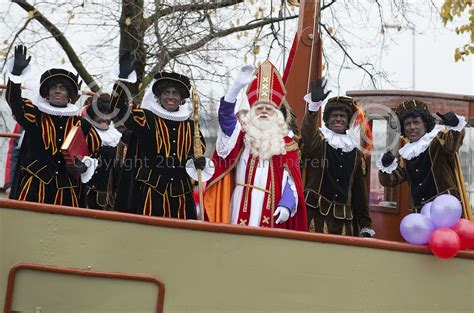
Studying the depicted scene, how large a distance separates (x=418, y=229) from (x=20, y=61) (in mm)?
2667

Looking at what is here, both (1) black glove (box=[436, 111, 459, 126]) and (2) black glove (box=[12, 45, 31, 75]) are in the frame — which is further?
(1) black glove (box=[436, 111, 459, 126])

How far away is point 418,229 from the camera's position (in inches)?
187

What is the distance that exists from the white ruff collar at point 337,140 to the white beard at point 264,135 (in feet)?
1.30

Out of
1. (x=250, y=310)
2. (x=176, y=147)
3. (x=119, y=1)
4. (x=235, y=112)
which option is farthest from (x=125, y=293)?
(x=119, y=1)

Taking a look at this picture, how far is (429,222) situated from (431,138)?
2.98 ft

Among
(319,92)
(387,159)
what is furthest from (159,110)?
(387,159)

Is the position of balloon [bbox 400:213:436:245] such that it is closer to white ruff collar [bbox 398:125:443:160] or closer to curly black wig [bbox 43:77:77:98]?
white ruff collar [bbox 398:125:443:160]

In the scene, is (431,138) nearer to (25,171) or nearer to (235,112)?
(235,112)

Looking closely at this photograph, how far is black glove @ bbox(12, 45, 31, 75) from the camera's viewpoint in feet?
15.5

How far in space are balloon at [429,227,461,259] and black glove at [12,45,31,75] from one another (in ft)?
8.98

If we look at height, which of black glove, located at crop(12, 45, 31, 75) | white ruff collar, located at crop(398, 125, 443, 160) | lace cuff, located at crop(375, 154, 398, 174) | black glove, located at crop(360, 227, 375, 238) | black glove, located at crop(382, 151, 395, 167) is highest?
black glove, located at crop(12, 45, 31, 75)

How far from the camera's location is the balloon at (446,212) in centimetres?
471

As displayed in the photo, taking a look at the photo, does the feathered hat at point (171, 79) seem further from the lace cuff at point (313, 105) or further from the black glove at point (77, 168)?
the lace cuff at point (313, 105)

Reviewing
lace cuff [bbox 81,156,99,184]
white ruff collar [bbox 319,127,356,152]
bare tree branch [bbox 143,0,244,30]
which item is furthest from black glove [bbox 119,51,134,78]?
bare tree branch [bbox 143,0,244,30]
